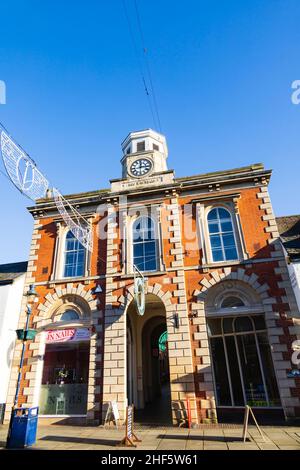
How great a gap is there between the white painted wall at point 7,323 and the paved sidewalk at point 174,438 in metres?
2.67

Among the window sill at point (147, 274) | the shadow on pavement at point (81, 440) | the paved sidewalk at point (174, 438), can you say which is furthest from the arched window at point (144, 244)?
the shadow on pavement at point (81, 440)

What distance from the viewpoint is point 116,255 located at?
1529 centimetres

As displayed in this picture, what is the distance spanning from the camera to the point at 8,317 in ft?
45.7

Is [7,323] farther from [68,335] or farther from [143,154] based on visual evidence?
[143,154]

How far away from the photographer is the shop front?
513 inches

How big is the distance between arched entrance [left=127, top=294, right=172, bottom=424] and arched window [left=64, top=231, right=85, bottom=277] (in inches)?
146

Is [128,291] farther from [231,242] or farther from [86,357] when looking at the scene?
[231,242]

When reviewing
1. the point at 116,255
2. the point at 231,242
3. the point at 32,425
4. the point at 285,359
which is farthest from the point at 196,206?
the point at 32,425

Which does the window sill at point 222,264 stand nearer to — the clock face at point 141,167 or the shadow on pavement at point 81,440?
the clock face at point 141,167

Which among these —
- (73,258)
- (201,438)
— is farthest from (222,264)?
(73,258)

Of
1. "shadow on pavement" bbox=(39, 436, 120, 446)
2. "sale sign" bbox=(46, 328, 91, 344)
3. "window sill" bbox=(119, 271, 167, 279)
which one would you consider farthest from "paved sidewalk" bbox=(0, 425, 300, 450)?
"window sill" bbox=(119, 271, 167, 279)

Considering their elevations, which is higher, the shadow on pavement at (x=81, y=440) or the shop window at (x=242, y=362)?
the shop window at (x=242, y=362)

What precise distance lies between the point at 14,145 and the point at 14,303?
380 inches

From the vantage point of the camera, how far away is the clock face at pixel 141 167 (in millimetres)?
18000
